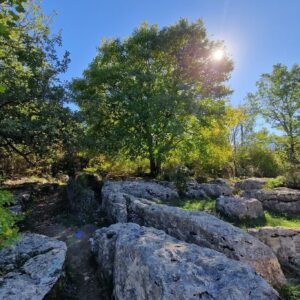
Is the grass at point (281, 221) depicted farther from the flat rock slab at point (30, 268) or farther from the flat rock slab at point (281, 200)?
the flat rock slab at point (30, 268)

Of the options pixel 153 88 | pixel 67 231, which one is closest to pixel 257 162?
pixel 153 88

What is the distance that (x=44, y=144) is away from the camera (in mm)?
10164

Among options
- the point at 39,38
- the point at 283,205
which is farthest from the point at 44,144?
→ the point at 283,205

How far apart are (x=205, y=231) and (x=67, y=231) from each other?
15.5 ft

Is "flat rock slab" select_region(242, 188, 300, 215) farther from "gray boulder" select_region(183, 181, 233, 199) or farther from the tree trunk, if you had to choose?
the tree trunk

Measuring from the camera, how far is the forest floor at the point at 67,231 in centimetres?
554

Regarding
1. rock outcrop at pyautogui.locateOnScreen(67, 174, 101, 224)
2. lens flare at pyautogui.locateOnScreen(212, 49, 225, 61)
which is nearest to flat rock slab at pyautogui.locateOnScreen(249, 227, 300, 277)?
rock outcrop at pyautogui.locateOnScreen(67, 174, 101, 224)

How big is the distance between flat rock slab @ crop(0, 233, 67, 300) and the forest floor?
353mm

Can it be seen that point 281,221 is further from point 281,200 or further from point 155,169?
point 155,169

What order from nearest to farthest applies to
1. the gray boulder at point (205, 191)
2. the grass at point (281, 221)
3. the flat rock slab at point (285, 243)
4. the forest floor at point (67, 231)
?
the forest floor at point (67, 231)
the flat rock slab at point (285, 243)
the grass at point (281, 221)
the gray boulder at point (205, 191)

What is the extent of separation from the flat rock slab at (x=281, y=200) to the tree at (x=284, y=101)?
11456 millimetres

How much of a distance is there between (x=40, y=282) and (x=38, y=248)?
4.59 feet

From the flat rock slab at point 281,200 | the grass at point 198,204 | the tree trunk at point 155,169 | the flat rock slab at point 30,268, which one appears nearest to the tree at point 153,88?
the tree trunk at point 155,169

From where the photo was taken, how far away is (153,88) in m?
15.1
